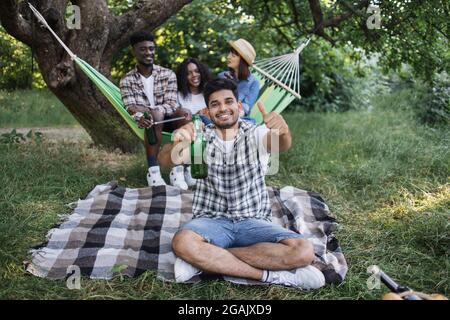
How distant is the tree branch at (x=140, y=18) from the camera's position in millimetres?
3580

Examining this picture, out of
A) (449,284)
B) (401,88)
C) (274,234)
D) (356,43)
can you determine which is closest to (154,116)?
(274,234)

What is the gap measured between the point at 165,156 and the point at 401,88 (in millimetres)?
6415

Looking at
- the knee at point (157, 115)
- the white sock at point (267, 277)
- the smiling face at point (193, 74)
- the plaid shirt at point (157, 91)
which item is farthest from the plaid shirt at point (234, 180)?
the smiling face at point (193, 74)

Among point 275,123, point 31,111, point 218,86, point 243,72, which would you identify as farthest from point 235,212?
point 31,111

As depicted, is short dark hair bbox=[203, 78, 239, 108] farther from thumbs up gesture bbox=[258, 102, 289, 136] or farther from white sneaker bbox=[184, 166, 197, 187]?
white sneaker bbox=[184, 166, 197, 187]

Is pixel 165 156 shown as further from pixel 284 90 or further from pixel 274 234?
pixel 284 90

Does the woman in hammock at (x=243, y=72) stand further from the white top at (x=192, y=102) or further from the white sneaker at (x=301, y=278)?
the white sneaker at (x=301, y=278)

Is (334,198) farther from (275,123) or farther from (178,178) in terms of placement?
(275,123)

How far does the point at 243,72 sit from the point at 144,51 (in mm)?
663

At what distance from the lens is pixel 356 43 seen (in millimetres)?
4281

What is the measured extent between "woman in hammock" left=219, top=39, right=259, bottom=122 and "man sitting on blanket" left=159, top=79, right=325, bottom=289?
104 centimetres

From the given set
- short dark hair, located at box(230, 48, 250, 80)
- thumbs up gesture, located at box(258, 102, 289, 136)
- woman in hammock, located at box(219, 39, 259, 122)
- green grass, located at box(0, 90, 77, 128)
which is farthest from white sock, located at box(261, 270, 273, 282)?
green grass, located at box(0, 90, 77, 128)

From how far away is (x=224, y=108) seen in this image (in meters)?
1.98

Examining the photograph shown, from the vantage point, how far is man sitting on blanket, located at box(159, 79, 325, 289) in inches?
74.2
